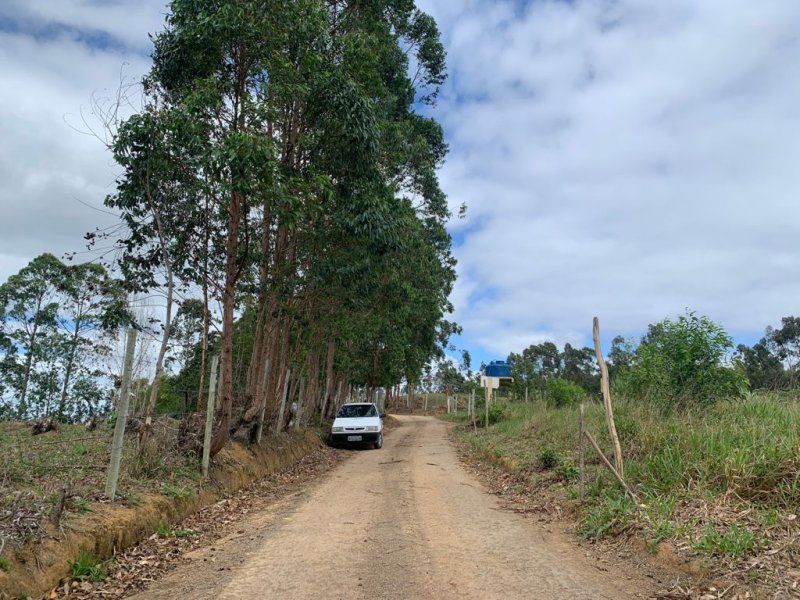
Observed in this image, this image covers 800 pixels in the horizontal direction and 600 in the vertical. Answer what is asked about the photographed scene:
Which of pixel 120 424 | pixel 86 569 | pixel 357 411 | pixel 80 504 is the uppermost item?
pixel 120 424

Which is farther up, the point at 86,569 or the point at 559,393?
the point at 559,393

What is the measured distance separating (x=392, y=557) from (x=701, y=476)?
3.85m

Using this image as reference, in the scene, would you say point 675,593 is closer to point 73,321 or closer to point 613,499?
point 613,499

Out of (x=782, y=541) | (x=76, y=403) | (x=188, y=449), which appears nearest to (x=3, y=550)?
(x=188, y=449)

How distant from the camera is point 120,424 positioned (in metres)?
6.42

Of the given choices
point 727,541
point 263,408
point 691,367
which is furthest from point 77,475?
point 691,367

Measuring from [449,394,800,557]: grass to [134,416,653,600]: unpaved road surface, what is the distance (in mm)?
787

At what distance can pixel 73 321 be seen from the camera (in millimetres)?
22375

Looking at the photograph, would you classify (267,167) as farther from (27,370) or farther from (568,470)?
(27,370)

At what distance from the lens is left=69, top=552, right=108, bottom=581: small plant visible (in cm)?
478

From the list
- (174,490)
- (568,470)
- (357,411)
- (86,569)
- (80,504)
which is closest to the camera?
(86,569)

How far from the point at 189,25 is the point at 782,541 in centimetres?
1023

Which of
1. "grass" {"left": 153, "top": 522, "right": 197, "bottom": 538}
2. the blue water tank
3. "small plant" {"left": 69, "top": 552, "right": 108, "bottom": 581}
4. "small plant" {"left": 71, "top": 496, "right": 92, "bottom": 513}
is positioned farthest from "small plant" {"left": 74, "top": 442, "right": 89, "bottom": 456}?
the blue water tank

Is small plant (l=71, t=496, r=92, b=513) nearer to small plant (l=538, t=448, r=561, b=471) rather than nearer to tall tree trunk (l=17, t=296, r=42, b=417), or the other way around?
small plant (l=538, t=448, r=561, b=471)
